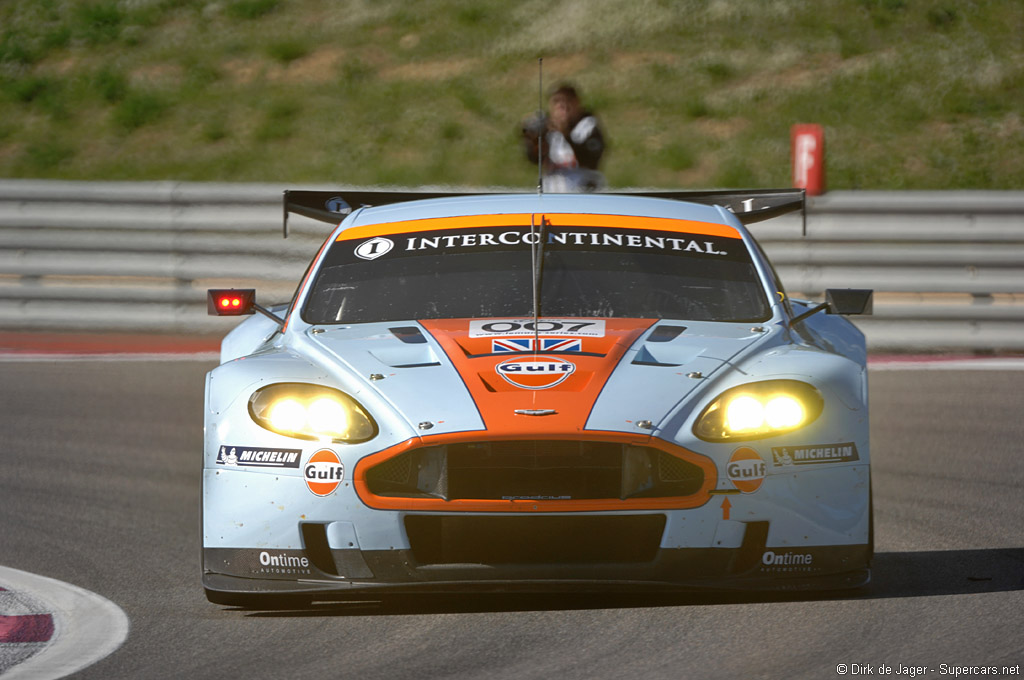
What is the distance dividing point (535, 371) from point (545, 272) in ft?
3.73

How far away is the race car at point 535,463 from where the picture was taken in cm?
445

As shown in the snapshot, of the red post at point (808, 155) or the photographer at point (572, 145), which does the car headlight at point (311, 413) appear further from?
the red post at point (808, 155)

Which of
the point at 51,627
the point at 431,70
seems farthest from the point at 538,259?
the point at 431,70

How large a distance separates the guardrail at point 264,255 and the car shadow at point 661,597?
582cm

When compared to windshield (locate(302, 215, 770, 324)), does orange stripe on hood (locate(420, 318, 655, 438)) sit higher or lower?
lower

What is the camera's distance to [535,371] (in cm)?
466

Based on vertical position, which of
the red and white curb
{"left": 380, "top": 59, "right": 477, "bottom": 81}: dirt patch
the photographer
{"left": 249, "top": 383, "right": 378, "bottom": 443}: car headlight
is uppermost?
{"left": 380, "top": 59, "right": 477, "bottom": 81}: dirt patch

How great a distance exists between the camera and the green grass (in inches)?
815

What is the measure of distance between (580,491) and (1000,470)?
3610 millimetres

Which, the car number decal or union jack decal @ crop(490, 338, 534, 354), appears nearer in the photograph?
union jack decal @ crop(490, 338, 534, 354)

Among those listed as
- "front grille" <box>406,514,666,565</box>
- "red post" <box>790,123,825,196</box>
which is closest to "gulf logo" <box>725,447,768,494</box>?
"front grille" <box>406,514,666,565</box>

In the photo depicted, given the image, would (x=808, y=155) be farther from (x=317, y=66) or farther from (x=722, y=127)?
(x=317, y=66)

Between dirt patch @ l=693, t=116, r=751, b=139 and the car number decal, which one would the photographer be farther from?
dirt patch @ l=693, t=116, r=751, b=139

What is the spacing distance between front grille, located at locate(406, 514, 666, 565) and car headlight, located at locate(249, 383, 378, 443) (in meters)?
0.31
